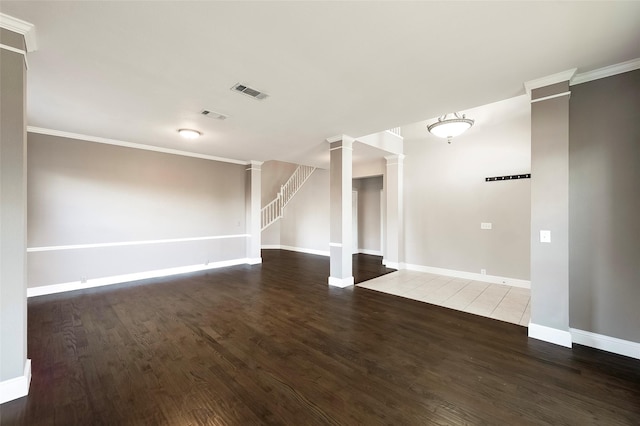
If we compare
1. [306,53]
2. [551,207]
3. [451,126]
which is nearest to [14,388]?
[306,53]

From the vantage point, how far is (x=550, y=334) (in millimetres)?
2736

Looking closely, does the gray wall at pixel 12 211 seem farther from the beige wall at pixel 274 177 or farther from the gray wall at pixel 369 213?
the gray wall at pixel 369 213

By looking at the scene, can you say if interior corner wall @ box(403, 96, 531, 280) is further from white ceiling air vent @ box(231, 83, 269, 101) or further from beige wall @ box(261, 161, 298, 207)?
beige wall @ box(261, 161, 298, 207)

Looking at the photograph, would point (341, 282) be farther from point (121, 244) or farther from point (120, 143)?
point (120, 143)

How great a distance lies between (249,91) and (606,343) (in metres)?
4.78

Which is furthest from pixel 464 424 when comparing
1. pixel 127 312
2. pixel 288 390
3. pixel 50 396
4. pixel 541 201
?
pixel 127 312

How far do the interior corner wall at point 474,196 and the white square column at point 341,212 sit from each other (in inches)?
85.0

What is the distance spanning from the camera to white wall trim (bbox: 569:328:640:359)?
250cm

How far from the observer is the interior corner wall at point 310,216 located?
28.8 ft

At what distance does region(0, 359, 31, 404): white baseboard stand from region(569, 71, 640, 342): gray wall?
16.8 ft

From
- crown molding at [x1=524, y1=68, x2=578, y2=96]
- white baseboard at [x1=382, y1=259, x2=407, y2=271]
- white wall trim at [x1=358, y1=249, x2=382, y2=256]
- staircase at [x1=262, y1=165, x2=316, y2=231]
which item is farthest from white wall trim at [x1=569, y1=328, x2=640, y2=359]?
staircase at [x1=262, y1=165, x2=316, y2=231]

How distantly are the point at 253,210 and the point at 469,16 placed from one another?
624cm

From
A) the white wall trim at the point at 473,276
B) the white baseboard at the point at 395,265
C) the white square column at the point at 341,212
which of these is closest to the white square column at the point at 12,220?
the white square column at the point at 341,212

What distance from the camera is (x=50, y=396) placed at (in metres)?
1.96
